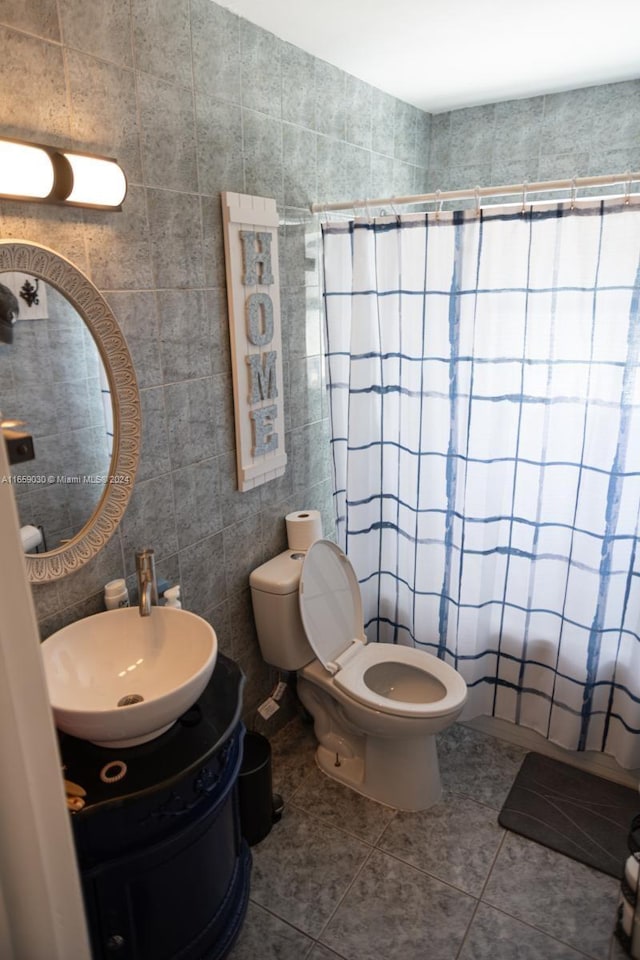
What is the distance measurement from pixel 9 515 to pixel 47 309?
4.11 ft

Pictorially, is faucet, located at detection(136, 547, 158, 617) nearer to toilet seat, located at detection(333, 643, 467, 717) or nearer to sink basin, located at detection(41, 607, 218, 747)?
sink basin, located at detection(41, 607, 218, 747)

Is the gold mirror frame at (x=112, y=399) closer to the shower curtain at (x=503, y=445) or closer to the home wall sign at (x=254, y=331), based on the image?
the home wall sign at (x=254, y=331)

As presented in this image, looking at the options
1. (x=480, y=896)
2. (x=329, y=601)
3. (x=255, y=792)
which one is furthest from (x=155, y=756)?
(x=480, y=896)

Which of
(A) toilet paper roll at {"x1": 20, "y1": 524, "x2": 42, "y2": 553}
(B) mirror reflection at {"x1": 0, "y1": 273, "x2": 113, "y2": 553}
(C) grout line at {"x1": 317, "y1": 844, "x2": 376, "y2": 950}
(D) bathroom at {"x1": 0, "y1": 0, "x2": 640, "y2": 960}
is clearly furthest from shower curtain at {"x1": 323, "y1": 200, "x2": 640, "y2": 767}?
(A) toilet paper roll at {"x1": 20, "y1": 524, "x2": 42, "y2": 553}

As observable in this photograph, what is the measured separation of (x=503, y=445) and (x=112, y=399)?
137 centimetres

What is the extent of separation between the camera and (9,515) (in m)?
0.45

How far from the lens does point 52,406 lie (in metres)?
1.60

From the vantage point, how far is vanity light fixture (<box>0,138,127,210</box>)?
136 cm

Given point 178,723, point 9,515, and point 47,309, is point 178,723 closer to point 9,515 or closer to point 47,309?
point 47,309

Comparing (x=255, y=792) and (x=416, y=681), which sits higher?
(x=416, y=681)

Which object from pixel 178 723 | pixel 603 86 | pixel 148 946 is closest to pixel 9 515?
pixel 178 723

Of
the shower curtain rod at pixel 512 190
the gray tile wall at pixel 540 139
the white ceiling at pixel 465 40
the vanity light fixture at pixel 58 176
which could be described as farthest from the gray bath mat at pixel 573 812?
the white ceiling at pixel 465 40

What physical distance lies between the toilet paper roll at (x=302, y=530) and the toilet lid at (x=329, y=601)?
90 millimetres

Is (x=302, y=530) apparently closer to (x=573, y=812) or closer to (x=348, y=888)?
(x=348, y=888)
